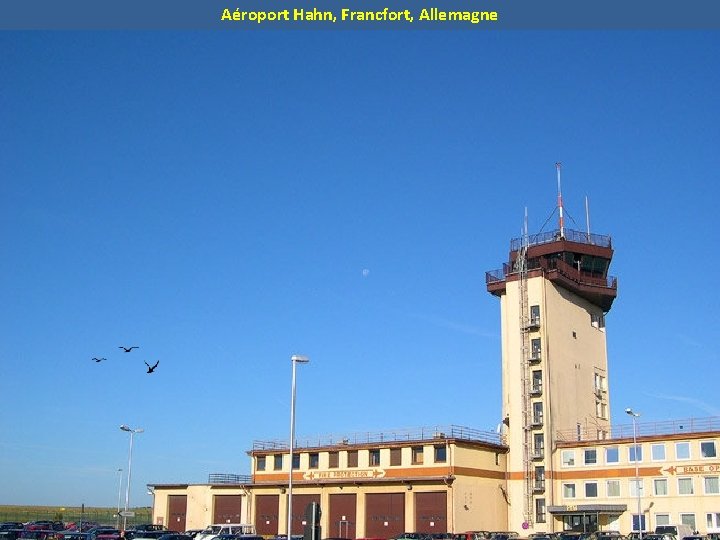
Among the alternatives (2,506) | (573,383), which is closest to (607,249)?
(573,383)

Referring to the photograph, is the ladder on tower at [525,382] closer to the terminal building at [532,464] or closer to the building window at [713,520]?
the terminal building at [532,464]

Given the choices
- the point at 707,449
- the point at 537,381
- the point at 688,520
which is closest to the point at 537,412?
the point at 537,381

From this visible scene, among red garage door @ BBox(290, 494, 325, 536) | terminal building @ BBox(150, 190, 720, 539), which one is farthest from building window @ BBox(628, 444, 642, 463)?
red garage door @ BBox(290, 494, 325, 536)

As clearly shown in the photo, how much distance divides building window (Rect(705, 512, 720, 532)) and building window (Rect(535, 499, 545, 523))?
13118 millimetres

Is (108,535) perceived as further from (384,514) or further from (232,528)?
(384,514)

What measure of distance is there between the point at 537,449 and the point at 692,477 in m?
13.0

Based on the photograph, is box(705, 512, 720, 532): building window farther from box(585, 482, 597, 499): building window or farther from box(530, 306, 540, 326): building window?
box(530, 306, 540, 326): building window

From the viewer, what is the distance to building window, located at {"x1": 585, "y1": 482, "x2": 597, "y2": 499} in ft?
234

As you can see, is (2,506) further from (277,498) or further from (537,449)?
(537,449)

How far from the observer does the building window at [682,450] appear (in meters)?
67.0

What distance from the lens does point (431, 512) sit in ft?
236

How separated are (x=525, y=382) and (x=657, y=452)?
1269 centimetres

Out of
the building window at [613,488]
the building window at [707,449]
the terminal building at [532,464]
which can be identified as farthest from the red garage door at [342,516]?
the building window at [707,449]

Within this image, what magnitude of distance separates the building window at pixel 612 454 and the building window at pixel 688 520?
6.67 metres
